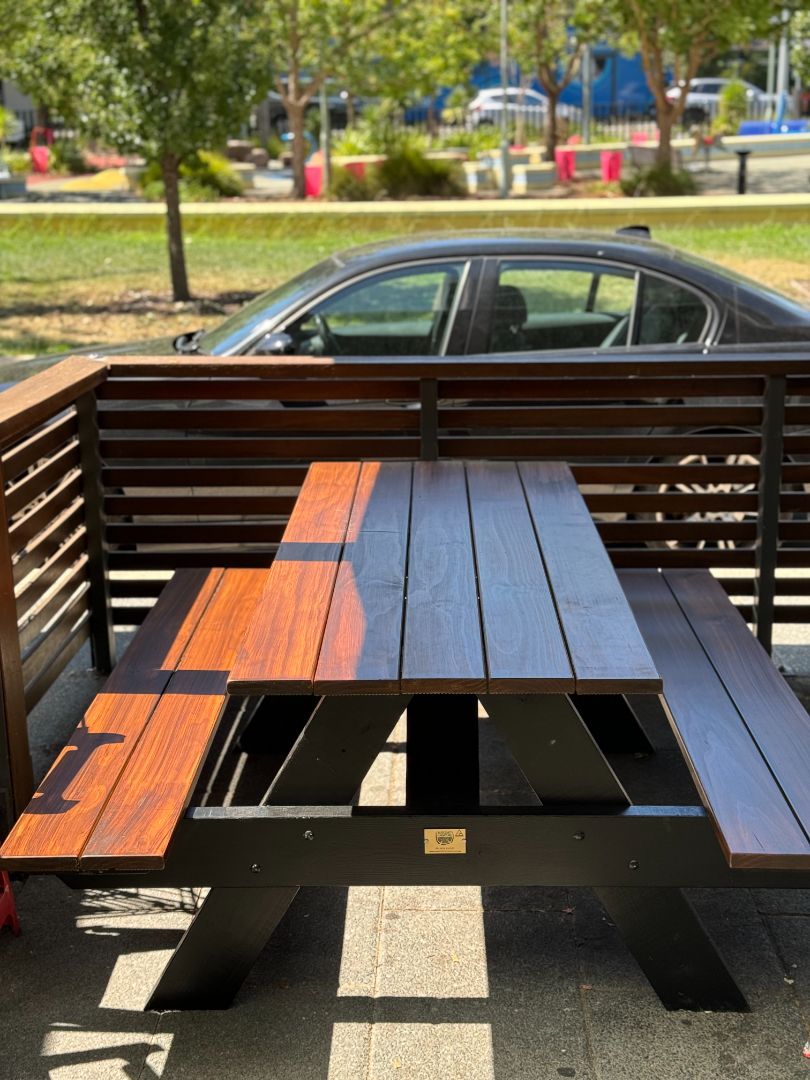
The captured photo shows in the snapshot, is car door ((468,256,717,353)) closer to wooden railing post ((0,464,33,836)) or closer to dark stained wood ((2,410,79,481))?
dark stained wood ((2,410,79,481))

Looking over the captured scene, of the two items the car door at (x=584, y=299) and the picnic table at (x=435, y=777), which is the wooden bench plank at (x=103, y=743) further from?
the car door at (x=584, y=299)

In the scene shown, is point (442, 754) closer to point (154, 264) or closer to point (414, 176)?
point (154, 264)

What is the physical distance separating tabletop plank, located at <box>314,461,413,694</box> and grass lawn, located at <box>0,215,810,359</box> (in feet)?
31.6

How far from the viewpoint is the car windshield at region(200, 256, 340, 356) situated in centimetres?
663

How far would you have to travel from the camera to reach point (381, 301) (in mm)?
6625

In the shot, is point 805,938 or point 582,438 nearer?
point 805,938

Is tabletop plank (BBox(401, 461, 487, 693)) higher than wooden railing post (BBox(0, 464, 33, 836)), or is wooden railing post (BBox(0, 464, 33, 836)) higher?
tabletop plank (BBox(401, 461, 487, 693))

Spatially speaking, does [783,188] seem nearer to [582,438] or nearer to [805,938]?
[582,438]

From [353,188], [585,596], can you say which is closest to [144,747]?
[585,596]

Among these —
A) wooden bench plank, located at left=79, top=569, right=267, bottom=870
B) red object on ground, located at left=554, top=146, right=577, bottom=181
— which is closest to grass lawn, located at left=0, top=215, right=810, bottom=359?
red object on ground, located at left=554, top=146, right=577, bottom=181

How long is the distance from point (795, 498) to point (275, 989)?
8.80 ft

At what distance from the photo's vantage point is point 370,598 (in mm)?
3355

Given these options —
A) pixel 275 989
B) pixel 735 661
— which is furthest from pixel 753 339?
pixel 275 989

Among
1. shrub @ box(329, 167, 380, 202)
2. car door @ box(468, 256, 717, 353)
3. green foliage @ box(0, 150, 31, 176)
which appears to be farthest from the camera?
green foliage @ box(0, 150, 31, 176)
